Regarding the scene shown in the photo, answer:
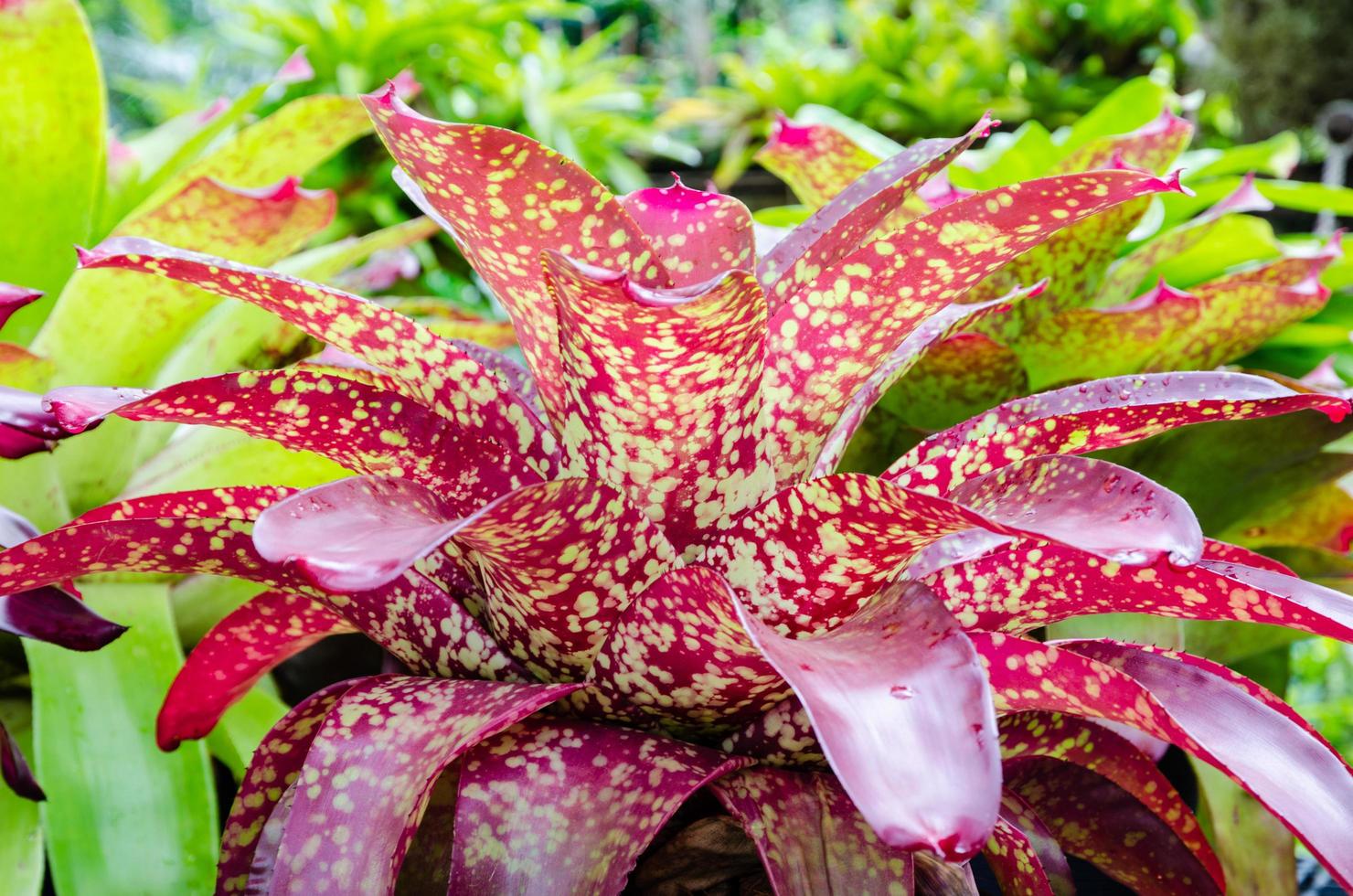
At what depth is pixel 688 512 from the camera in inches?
13.8

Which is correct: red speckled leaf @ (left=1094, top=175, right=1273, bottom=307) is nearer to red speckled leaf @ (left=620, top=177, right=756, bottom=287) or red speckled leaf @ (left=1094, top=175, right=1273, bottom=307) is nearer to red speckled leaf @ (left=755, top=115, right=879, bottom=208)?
red speckled leaf @ (left=755, top=115, right=879, bottom=208)

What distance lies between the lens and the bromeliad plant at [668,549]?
29 centimetres

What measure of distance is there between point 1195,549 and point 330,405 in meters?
0.25

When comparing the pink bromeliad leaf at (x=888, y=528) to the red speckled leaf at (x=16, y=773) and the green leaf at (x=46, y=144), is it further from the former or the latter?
the green leaf at (x=46, y=144)

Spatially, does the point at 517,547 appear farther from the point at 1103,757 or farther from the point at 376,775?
the point at 1103,757

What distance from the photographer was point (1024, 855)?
36cm

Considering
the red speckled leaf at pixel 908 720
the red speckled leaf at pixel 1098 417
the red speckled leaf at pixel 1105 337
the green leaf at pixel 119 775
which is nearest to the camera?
the red speckled leaf at pixel 908 720

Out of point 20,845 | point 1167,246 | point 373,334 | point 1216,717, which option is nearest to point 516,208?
point 373,334

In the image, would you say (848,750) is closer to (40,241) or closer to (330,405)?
(330,405)

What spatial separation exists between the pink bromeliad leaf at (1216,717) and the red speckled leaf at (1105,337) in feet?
0.84

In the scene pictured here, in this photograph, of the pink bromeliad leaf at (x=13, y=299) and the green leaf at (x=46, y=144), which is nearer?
the pink bromeliad leaf at (x=13, y=299)

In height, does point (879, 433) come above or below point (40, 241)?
below

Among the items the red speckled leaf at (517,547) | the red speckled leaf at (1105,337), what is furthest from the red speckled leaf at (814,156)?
the red speckled leaf at (517,547)

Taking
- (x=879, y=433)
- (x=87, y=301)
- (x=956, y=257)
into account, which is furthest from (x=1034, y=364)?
Result: (x=87, y=301)
